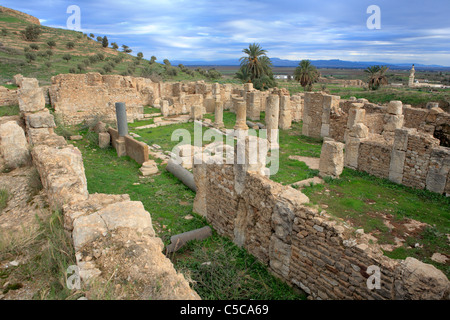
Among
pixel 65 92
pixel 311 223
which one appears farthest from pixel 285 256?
pixel 65 92

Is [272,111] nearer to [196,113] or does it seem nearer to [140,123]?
[196,113]

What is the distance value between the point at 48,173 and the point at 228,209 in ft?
12.5

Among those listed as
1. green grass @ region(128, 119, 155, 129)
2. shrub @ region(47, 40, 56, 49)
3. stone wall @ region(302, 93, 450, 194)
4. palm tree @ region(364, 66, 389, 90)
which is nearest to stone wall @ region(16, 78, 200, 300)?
stone wall @ region(302, 93, 450, 194)

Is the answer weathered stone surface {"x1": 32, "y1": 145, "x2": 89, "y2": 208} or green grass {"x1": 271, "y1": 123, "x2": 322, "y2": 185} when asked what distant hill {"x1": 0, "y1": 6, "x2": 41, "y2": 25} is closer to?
green grass {"x1": 271, "y1": 123, "x2": 322, "y2": 185}

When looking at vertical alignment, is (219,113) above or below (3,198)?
above

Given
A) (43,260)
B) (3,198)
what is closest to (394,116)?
(43,260)

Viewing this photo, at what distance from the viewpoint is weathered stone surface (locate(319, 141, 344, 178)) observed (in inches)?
423

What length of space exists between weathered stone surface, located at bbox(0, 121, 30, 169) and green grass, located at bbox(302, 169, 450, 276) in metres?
8.23

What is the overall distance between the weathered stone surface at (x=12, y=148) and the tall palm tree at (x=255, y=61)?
28.1m

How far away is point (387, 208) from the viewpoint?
8.61m

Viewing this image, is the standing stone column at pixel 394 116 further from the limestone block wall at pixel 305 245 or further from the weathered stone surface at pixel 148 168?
the weathered stone surface at pixel 148 168

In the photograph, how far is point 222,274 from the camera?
213 inches

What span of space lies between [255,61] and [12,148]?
2860 cm

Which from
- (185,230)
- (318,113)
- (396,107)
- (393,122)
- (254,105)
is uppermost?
(396,107)
